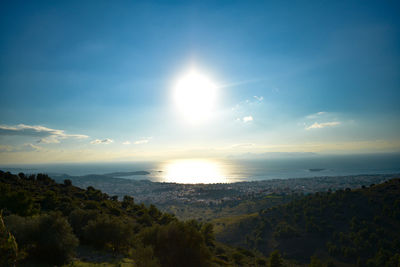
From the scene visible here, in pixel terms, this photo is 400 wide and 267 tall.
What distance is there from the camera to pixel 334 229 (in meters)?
40.5

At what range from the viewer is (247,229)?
50.1m

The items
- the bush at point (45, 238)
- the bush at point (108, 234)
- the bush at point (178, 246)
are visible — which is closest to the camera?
the bush at point (45, 238)

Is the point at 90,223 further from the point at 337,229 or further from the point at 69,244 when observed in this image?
the point at 337,229

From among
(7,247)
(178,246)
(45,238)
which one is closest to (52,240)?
(45,238)

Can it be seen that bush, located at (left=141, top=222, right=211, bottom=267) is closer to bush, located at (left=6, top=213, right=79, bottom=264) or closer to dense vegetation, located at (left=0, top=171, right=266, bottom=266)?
dense vegetation, located at (left=0, top=171, right=266, bottom=266)

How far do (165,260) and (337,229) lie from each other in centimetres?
4505

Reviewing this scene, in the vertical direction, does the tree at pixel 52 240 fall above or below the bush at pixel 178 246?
above

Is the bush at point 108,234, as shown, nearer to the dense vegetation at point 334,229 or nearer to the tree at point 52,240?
the tree at point 52,240

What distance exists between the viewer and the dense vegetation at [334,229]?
109 feet

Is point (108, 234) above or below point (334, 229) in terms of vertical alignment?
above

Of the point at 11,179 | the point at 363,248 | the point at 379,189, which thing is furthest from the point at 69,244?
the point at 379,189

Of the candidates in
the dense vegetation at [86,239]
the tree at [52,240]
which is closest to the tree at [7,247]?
the dense vegetation at [86,239]

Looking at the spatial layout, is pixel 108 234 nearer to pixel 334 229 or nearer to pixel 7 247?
pixel 7 247

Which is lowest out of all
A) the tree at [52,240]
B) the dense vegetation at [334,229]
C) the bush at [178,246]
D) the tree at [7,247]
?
the dense vegetation at [334,229]
